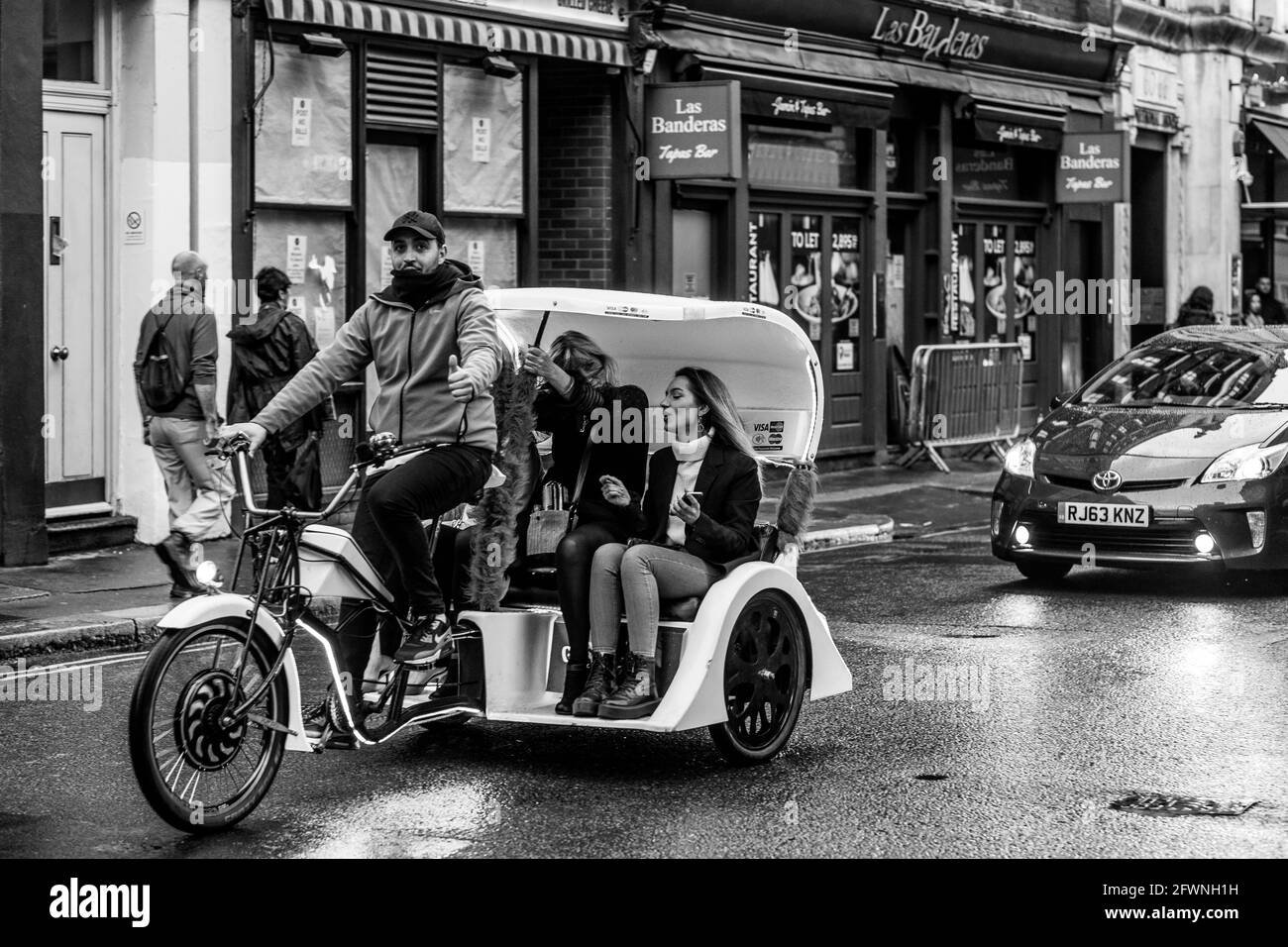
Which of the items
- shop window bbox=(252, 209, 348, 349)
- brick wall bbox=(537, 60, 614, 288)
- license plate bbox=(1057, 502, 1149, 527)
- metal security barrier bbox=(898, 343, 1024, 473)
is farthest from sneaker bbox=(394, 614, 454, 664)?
metal security barrier bbox=(898, 343, 1024, 473)

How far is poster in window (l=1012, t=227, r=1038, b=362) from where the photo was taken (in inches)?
957

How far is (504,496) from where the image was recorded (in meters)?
7.42

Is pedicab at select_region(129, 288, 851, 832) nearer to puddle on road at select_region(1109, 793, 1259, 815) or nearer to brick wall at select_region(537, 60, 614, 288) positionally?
puddle on road at select_region(1109, 793, 1259, 815)

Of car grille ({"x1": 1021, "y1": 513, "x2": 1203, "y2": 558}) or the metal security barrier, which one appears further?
the metal security barrier

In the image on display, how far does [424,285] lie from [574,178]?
35.7 feet

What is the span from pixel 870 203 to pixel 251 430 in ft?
49.7

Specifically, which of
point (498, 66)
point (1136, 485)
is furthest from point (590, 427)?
point (498, 66)

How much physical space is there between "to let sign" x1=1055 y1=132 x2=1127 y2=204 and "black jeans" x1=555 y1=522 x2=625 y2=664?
689 inches

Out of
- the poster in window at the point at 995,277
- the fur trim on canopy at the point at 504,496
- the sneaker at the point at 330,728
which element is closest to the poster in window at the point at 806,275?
the poster in window at the point at 995,277

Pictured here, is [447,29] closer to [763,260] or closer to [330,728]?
[763,260]

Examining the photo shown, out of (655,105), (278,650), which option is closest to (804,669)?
(278,650)

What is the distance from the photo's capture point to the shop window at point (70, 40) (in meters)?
13.4

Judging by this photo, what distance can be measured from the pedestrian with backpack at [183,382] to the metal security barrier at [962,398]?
10.4m

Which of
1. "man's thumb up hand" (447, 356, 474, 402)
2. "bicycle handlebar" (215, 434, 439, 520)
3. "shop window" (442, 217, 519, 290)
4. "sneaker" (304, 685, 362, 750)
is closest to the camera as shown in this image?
"bicycle handlebar" (215, 434, 439, 520)
